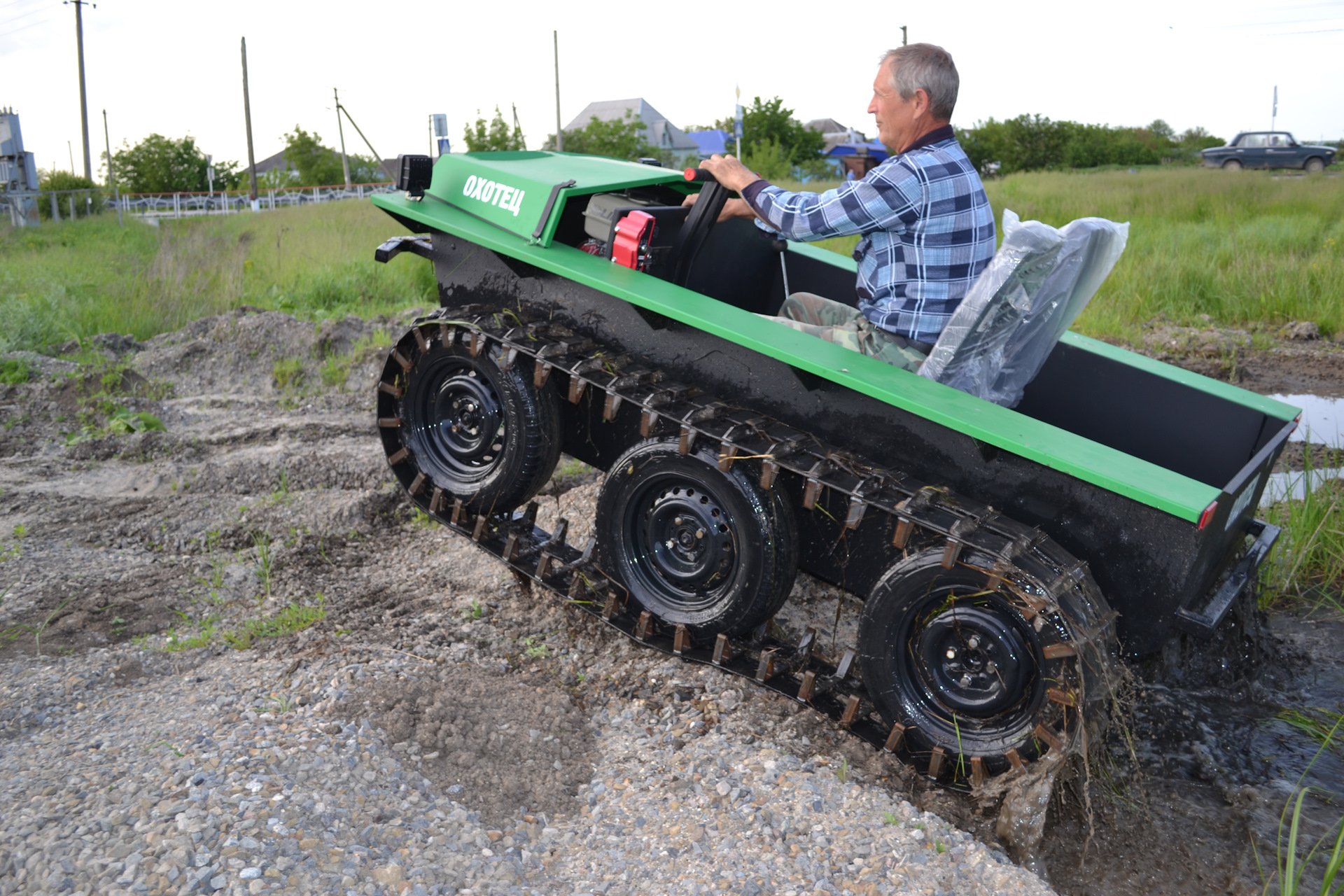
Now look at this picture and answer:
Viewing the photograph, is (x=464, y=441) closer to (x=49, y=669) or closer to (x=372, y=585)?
(x=372, y=585)

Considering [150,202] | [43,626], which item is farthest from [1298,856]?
[150,202]

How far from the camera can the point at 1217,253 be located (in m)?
10.6

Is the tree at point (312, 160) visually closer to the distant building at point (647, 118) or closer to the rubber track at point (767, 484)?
the distant building at point (647, 118)

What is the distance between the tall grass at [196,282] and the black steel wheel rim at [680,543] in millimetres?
6407

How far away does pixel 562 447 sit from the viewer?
157 inches

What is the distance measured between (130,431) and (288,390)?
1256 millimetres

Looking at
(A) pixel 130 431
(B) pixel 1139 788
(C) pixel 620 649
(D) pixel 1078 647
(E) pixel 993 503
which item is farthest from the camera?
(A) pixel 130 431

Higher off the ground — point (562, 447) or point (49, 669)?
point (562, 447)

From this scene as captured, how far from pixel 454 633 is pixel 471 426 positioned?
0.78 meters

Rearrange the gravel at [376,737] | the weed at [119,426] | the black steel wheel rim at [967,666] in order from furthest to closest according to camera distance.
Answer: the weed at [119,426] → the black steel wheel rim at [967,666] → the gravel at [376,737]

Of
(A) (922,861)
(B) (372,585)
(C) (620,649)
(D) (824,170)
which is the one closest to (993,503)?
(A) (922,861)

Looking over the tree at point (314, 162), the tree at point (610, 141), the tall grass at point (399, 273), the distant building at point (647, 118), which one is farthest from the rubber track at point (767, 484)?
the distant building at point (647, 118)

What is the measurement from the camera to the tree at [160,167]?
49.7 meters

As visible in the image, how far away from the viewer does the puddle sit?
6.30m
